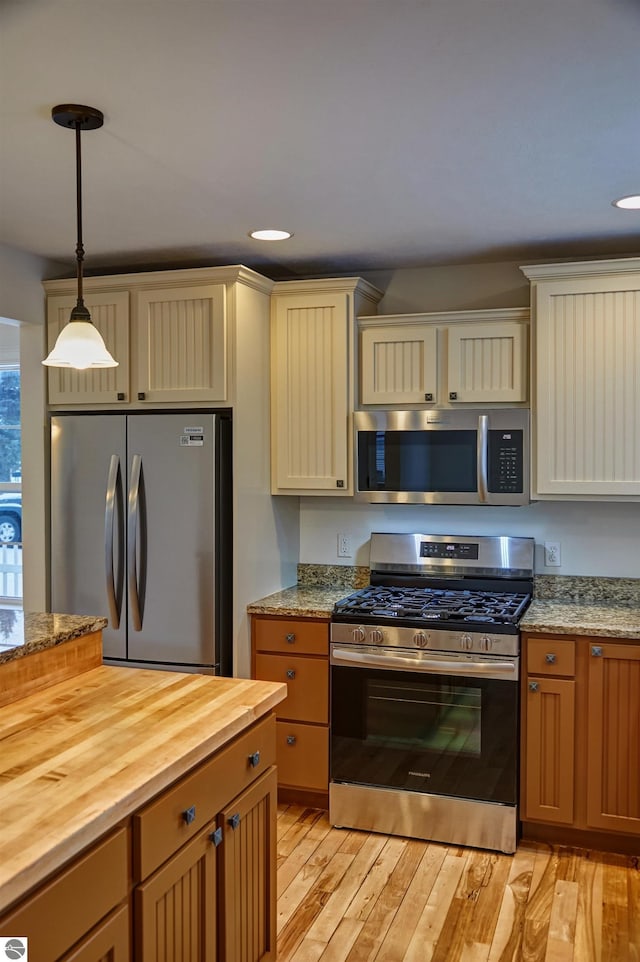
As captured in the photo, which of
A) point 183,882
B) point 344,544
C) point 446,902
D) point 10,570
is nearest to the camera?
point 183,882

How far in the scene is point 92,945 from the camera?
153 cm

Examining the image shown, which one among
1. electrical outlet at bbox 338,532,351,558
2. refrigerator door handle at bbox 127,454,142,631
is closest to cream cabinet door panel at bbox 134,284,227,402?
refrigerator door handle at bbox 127,454,142,631

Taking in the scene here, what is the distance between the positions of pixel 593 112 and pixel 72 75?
4.29 feet

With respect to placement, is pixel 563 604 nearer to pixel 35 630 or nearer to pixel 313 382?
pixel 313 382

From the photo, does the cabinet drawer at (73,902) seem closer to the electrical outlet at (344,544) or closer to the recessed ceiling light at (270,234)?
the recessed ceiling light at (270,234)

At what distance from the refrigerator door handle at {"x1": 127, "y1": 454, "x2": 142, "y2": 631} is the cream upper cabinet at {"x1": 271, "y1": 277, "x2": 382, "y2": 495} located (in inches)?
25.2

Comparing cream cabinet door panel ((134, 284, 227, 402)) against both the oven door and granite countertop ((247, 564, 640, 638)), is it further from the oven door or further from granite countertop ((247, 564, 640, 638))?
the oven door

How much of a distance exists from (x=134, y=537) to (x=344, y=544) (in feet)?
3.54

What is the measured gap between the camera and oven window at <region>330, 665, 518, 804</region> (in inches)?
130

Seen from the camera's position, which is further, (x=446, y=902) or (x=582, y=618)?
(x=582, y=618)

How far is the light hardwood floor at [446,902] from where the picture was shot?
263 cm

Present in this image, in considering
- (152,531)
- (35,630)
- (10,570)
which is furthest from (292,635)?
(10,570)

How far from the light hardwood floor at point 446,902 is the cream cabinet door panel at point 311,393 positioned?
153 centimetres

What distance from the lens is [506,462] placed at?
3600 millimetres
